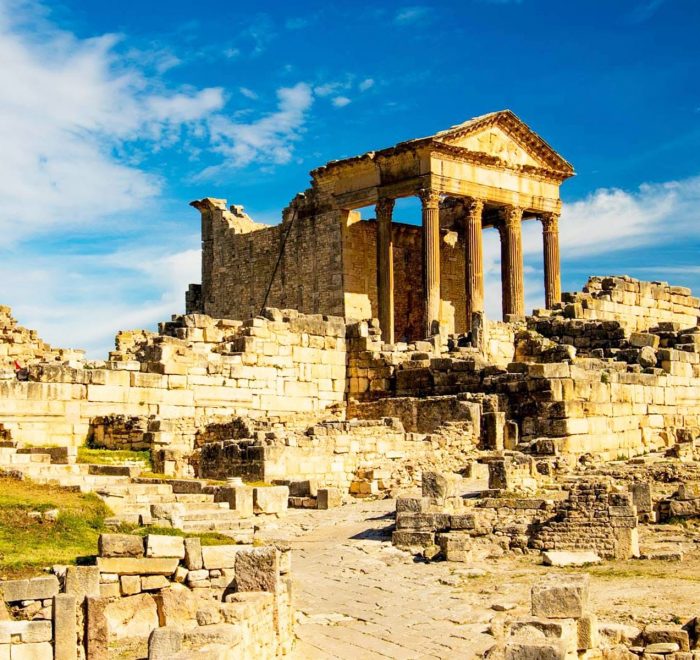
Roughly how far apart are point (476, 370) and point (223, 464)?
7.98m

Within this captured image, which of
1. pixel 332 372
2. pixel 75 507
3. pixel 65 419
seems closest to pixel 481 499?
pixel 75 507

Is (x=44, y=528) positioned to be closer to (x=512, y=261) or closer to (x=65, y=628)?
(x=65, y=628)

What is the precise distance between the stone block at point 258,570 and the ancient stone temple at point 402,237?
82.6 ft

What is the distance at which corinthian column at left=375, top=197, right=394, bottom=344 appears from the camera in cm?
3850

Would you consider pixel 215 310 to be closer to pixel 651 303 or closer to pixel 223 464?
pixel 651 303

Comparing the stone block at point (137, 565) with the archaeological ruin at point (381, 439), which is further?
the stone block at point (137, 565)

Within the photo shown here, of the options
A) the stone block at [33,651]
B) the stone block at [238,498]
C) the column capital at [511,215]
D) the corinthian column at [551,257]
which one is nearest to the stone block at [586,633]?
the stone block at [33,651]

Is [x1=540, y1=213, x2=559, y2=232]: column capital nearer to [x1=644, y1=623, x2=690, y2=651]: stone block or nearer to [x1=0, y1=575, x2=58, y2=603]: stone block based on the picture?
[x1=644, y1=623, x2=690, y2=651]: stone block

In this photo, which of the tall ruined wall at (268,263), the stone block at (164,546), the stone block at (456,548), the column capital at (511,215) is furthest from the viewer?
the column capital at (511,215)

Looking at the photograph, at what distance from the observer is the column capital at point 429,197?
123 ft

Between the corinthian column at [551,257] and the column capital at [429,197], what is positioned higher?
the column capital at [429,197]

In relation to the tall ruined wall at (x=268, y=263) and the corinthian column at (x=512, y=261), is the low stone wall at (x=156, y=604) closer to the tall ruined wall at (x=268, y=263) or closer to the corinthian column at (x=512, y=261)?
the tall ruined wall at (x=268, y=263)

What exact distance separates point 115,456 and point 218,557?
30.2ft

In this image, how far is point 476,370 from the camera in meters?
25.1
